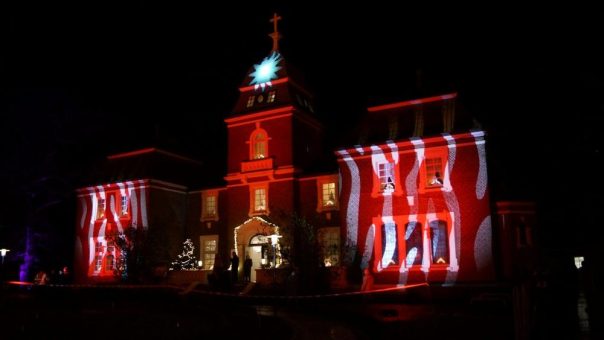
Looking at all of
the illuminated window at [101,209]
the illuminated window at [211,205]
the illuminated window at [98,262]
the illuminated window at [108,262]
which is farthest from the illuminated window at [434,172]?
the illuminated window at [98,262]

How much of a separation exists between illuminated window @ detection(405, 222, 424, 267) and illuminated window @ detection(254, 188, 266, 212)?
30.4ft

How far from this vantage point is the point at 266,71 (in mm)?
34688

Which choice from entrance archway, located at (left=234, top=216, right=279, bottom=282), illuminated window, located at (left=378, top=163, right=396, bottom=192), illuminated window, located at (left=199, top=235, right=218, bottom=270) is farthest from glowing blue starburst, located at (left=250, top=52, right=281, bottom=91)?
illuminated window, located at (left=199, top=235, right=218, bottom=270)

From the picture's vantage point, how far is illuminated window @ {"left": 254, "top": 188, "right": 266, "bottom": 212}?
33438mm

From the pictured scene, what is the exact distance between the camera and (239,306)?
68.8ft

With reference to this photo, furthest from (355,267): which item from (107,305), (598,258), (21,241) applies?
(21,241)

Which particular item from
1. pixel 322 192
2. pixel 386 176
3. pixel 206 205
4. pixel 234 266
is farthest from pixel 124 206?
pixel 386 176

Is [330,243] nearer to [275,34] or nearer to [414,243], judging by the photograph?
[414,243]

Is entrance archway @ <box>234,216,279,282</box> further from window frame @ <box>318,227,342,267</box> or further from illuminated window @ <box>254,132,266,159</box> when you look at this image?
illuminated window @ <box>254,132,266,159</box>

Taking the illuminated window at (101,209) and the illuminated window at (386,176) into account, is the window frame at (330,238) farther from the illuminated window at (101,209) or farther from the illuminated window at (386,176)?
the illuminated window at (101,209)

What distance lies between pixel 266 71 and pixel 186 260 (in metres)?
12.6

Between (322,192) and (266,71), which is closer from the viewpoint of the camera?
(322,192)

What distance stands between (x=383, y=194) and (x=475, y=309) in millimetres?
10234

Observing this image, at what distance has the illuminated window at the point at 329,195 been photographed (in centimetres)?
3198
